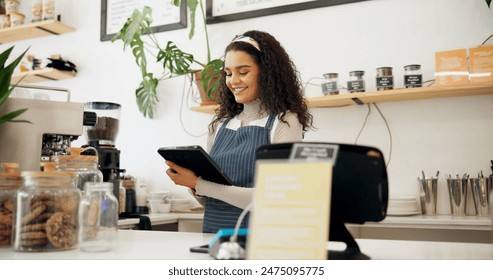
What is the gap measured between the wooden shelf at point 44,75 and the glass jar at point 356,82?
2570 mm

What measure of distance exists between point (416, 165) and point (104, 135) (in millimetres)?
1958

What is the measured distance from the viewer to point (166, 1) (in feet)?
12.9

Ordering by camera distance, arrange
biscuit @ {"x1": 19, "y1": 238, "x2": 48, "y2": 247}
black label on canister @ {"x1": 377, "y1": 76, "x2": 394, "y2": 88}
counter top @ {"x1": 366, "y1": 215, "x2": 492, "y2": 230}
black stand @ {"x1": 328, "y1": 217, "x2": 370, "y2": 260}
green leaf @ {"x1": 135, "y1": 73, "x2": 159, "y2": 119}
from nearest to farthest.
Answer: black stand @ {"x1": 328, "y1": 217, "x2": 370, "y2": 260}
biscuit @ {"x1": 19, "y1": 238, "x2": 48, "y2": 247}
counter top @ {"x1": 366, "y1": 215, "x2": 492, "y2": 230}
black label on canister @ {"x1": 377, "y1": 76, "x2": 394, "y2": 88}
green leaf @ {"x1": 135, "y1": 73, "x2": 159, "y2": 119}

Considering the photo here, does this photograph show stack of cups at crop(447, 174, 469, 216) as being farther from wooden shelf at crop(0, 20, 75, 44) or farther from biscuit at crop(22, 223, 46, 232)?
Result: wooden shelf at crop(0, 20, 75, 44)

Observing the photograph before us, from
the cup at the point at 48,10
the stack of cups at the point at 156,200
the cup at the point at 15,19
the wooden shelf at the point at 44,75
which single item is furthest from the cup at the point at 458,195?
the cup at the point at 15,19

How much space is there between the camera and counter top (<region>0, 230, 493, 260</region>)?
3.26ft

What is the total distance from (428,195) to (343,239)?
206cm

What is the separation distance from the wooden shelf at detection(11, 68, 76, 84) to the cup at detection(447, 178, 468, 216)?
3.27 meters

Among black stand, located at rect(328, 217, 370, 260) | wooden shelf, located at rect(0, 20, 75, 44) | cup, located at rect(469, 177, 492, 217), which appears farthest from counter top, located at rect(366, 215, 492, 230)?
wooden shelf, located at rect(0, 20, 75, 44)

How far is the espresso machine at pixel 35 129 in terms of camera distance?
140 centimetres

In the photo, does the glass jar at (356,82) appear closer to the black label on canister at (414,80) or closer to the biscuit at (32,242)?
the black label on canister at (414,80)

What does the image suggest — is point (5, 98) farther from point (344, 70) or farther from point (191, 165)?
point (344, 70)
